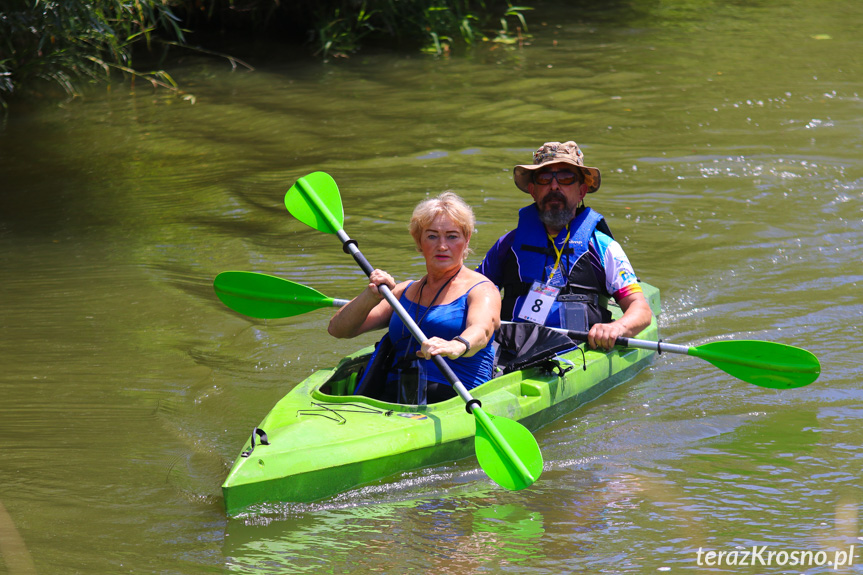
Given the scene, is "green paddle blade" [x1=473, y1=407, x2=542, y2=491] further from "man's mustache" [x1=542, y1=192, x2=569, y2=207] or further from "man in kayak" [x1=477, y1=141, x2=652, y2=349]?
"man's mustache" [x1=542, y1=192, x2=569, y2=207]

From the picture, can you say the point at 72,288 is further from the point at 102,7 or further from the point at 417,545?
the point at 417,545

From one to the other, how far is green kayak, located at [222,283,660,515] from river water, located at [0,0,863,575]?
93 millimetres

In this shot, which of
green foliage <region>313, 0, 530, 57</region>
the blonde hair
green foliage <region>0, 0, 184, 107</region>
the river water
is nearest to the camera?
the river water

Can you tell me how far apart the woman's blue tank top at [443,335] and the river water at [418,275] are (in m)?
0.38

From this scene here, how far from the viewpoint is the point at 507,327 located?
14.7ft

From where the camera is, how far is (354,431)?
3746mm

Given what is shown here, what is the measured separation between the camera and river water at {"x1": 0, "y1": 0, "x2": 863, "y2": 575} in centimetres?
348

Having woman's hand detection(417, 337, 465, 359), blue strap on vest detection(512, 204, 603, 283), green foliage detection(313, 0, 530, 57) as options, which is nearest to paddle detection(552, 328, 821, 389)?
blue strap on vest detection(512, 204, 603, 283)

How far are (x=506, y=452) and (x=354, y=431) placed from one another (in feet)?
2.00

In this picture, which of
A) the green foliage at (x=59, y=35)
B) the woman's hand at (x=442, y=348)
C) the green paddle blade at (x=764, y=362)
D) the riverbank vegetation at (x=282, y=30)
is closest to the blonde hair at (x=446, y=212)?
the woman's hand at (x=442, y=348)

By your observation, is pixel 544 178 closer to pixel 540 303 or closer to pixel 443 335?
pixel 540 303

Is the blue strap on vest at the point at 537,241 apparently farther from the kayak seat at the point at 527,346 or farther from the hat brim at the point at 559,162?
the kayak seat at the point at 527,346

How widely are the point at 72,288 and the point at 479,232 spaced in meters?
2.80

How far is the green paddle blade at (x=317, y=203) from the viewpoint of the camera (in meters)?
4.81
